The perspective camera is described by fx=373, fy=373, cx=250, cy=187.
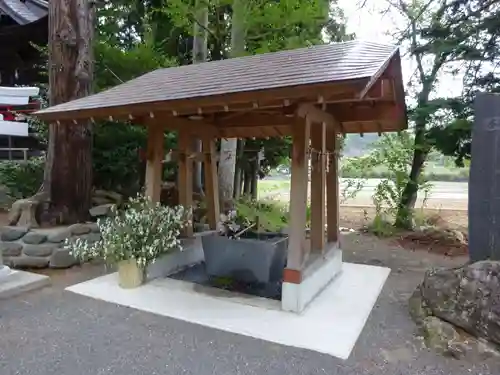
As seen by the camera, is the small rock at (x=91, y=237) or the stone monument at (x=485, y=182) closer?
the stone monument at (x=485, y=182)

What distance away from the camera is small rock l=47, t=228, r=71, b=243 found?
4577 millimetres

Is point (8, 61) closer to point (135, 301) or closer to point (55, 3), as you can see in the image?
point (55, 3)

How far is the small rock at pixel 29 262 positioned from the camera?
451 cm

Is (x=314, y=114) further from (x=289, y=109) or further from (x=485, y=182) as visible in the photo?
(x=485, y=182)

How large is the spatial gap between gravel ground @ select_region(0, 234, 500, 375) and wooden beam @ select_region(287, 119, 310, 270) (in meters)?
0.79

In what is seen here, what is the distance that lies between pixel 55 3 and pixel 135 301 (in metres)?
4.16

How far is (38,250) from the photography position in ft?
14.8

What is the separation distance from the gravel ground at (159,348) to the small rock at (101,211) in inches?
74.4

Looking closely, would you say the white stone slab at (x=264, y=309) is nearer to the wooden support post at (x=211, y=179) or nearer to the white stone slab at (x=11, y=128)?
the wooden support post at (x=211, y=179)

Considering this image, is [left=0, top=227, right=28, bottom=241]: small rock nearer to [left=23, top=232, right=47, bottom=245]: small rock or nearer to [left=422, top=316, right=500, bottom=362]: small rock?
[left=23, top=232, right=47, bottom=245]: small rock

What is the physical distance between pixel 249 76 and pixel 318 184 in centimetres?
138

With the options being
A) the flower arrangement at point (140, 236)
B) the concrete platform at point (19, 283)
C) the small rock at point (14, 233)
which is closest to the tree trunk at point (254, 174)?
the flower arrangement at point (140, 236)

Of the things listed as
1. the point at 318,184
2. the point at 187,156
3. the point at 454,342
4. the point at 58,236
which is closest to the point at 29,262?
the point at 58,236

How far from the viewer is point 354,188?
8695mm
